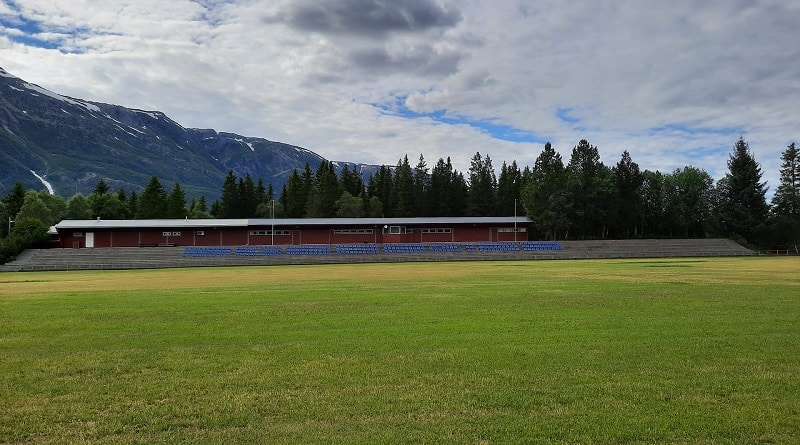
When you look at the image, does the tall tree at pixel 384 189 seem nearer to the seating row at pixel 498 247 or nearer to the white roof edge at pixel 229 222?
the white roof edge at pixel 229 222

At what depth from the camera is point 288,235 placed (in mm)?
75188

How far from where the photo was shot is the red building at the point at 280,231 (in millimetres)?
69750

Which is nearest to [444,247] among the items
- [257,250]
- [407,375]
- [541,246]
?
[541,246]

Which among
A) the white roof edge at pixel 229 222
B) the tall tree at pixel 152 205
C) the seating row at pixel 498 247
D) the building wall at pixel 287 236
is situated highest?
the tall tree at pixel 152 205

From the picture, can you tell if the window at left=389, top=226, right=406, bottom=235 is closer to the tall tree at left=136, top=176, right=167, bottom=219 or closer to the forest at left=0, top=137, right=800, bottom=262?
the forest at left=0, top=137, right=800, bottom=262

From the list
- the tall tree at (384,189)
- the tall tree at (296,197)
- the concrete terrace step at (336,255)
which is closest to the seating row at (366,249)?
the concrete terrace step at (336,255)

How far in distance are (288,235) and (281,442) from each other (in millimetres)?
70940

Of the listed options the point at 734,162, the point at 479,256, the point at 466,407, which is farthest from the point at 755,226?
the point at 466,407

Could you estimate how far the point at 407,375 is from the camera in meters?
8.16

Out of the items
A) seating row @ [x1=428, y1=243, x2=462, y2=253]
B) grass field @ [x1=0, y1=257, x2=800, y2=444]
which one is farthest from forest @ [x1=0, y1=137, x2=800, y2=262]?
grass field @ [x1=0, y1=257, x2=800, y2=444]

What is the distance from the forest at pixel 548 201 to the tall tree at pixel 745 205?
0.15m

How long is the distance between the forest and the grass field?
5856cm

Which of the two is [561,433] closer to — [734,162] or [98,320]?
[98,320]

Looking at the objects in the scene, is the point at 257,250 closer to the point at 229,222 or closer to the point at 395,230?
the point at 229,222
